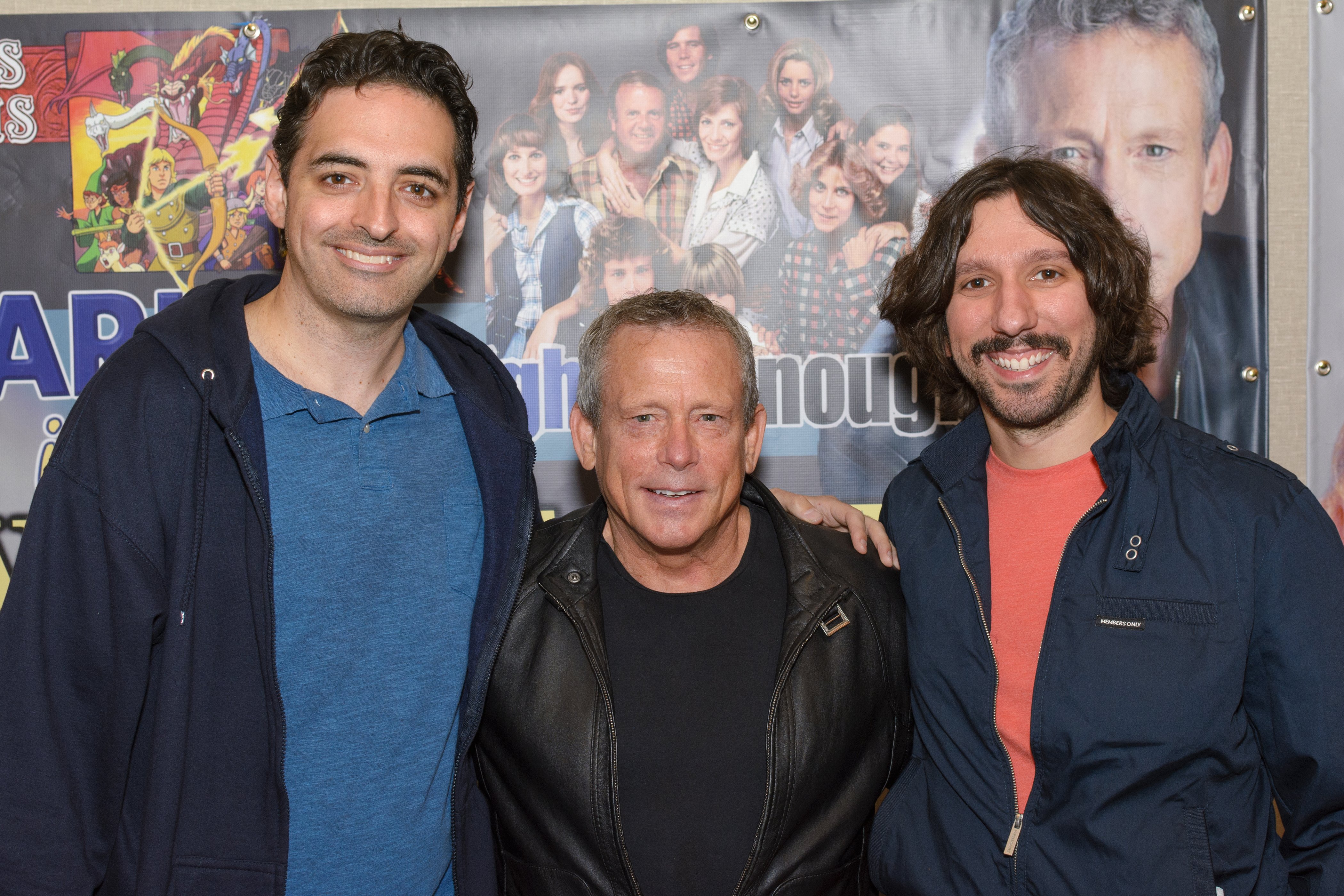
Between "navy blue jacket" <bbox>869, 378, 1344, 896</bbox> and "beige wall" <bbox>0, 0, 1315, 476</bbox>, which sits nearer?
"navy blue jacket" <bbox>869, 378, 1344, 896</bbox>

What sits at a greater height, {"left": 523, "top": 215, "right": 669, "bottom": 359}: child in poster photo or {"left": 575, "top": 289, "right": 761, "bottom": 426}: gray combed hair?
{"left": 523, "top": 215, "right": 669, "bottom": 359}: child in poster photo

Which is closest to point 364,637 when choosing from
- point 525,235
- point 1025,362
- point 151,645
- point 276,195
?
point 151,645

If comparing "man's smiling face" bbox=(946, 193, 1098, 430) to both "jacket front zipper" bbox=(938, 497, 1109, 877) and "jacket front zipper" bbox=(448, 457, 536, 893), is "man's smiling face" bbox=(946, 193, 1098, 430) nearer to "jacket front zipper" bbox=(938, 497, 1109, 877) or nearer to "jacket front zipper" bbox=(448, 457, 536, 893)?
"jacket front zipper" bbox=(938, 497, 1109, 877)

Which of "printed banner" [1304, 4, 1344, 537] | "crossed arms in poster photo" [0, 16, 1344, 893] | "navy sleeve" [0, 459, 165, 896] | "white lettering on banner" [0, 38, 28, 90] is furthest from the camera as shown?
"printed banner" [1304, 4, 1344, 537]

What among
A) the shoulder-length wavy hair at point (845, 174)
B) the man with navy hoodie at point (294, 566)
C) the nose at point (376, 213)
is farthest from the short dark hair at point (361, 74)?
the shoulder-length wavy hair at point (845, 174)

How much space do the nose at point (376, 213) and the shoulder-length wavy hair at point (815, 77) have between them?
1240mm

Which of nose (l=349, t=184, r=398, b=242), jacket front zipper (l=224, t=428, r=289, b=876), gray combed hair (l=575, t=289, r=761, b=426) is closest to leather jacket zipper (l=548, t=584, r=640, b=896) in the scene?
gray combed hair (l=575, t=289, r=761, b=426)

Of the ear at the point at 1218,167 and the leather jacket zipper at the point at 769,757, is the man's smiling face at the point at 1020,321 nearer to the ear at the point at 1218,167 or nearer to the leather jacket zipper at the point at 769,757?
the leather jacket zipper at the point at 769,757

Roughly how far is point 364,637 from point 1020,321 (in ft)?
4.67

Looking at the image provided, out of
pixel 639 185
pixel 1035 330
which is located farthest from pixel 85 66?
pixel 1035 330

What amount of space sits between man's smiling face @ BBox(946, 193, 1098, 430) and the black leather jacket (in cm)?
48

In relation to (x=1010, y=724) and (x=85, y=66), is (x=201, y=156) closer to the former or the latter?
(x=85, y=66)

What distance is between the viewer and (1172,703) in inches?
63.7

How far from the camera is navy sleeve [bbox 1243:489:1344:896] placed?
1.58 m
